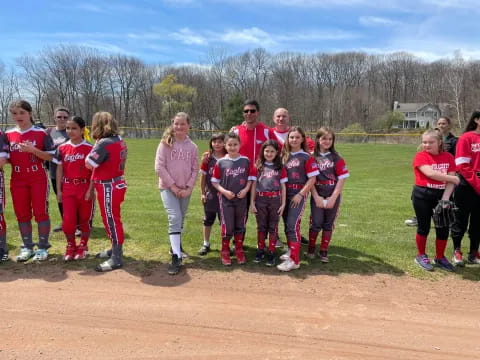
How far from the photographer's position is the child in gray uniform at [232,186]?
4.87m

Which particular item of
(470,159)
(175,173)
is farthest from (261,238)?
(470,159)

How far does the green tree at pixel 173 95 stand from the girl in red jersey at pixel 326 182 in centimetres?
6354

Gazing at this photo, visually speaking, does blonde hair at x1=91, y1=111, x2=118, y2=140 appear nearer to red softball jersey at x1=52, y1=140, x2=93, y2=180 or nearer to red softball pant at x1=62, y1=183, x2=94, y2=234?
red softball jersey at x1=52, y1=140, x2=93, y2=180

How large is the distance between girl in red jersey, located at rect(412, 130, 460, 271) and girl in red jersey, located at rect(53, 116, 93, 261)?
14.5 feet

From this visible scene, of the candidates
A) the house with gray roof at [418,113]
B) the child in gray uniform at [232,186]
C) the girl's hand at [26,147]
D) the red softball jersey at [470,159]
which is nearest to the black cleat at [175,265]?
the child in gray uniform at [232,186]

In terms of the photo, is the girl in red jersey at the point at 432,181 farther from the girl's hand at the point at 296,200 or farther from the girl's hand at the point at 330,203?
the girl's hand at the point at 296,200

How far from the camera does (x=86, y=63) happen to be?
73.4m

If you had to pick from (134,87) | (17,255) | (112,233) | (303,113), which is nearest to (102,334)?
(112,233)

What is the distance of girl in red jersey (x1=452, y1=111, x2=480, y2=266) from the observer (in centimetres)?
491

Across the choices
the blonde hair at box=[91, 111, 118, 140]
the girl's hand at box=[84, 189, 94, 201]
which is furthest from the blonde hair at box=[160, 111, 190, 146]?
the girl's hand at box=[84, 189, 94, 201]

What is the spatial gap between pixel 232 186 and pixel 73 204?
7.10 feet

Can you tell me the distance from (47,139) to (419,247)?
5.46m

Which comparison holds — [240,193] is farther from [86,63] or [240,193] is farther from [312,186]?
[86,63]

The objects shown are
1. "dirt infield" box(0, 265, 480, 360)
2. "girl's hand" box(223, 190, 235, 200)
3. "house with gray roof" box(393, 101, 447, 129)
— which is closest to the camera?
"dirt infield" box(0, 265, 480, 360)
